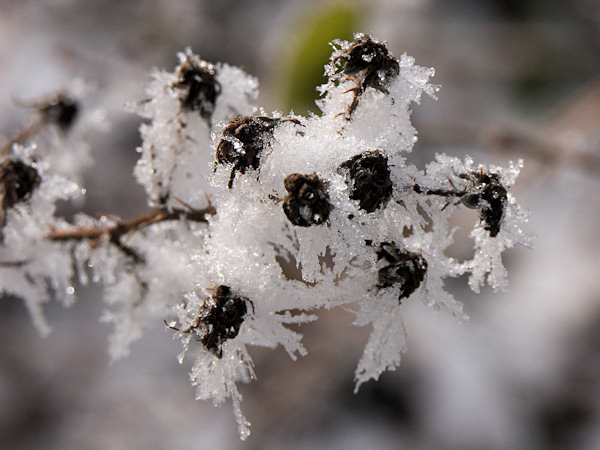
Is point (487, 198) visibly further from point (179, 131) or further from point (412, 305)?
point (412, 305)

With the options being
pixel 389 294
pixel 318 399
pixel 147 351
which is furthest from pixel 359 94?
pixel 147 351

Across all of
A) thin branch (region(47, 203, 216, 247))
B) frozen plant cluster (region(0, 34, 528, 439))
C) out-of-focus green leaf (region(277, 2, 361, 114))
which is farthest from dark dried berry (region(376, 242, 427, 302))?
out-of-focus green leaf (region(277, 2, 361, 114))

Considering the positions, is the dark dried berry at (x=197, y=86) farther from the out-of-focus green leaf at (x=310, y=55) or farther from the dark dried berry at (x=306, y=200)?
the out-of-focus green leaf at (x=310, y=55)

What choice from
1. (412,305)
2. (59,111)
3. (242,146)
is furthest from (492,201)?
(412,305)

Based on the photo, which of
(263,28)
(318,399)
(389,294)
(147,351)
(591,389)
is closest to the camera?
(389,294)

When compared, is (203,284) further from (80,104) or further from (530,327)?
(530,327)

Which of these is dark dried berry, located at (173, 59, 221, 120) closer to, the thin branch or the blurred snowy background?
the thin branch
